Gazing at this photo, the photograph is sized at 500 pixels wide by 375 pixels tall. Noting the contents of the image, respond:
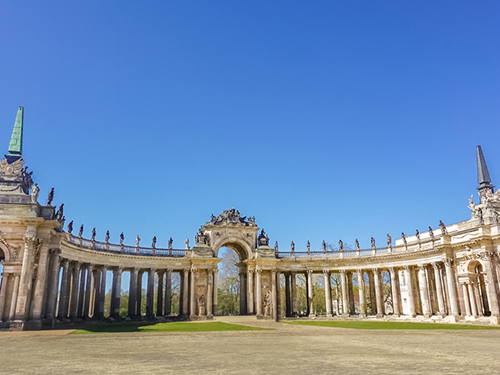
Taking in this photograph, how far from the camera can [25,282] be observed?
39.1 metres

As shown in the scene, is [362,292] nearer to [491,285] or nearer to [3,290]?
[491,285]

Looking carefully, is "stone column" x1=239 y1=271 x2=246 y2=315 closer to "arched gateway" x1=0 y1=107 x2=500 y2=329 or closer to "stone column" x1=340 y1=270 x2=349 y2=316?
"arched gateway" x1=0 y1=107 x2=500 y2=329

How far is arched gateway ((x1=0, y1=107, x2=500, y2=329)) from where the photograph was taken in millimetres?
40531

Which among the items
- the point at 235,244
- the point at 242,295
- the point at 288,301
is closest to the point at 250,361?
the point at 242,295

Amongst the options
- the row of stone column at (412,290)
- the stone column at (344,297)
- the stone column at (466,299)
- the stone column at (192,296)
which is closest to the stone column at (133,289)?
the stone column at (192,296)

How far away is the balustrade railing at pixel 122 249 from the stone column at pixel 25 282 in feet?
46.0

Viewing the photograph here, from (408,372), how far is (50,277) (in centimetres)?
4340

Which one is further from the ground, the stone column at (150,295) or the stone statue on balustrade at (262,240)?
the stone statue on balustrade at (262,240)

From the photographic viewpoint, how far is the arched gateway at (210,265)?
4053cm

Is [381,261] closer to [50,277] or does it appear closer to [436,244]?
[436,244]

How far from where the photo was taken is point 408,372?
12789 mm

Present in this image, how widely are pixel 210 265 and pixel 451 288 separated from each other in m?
37.0

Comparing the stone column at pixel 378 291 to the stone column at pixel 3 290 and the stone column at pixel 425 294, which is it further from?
the stone column at pixel 3 290

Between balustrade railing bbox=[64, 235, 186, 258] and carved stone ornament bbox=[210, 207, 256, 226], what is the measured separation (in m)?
7.92
